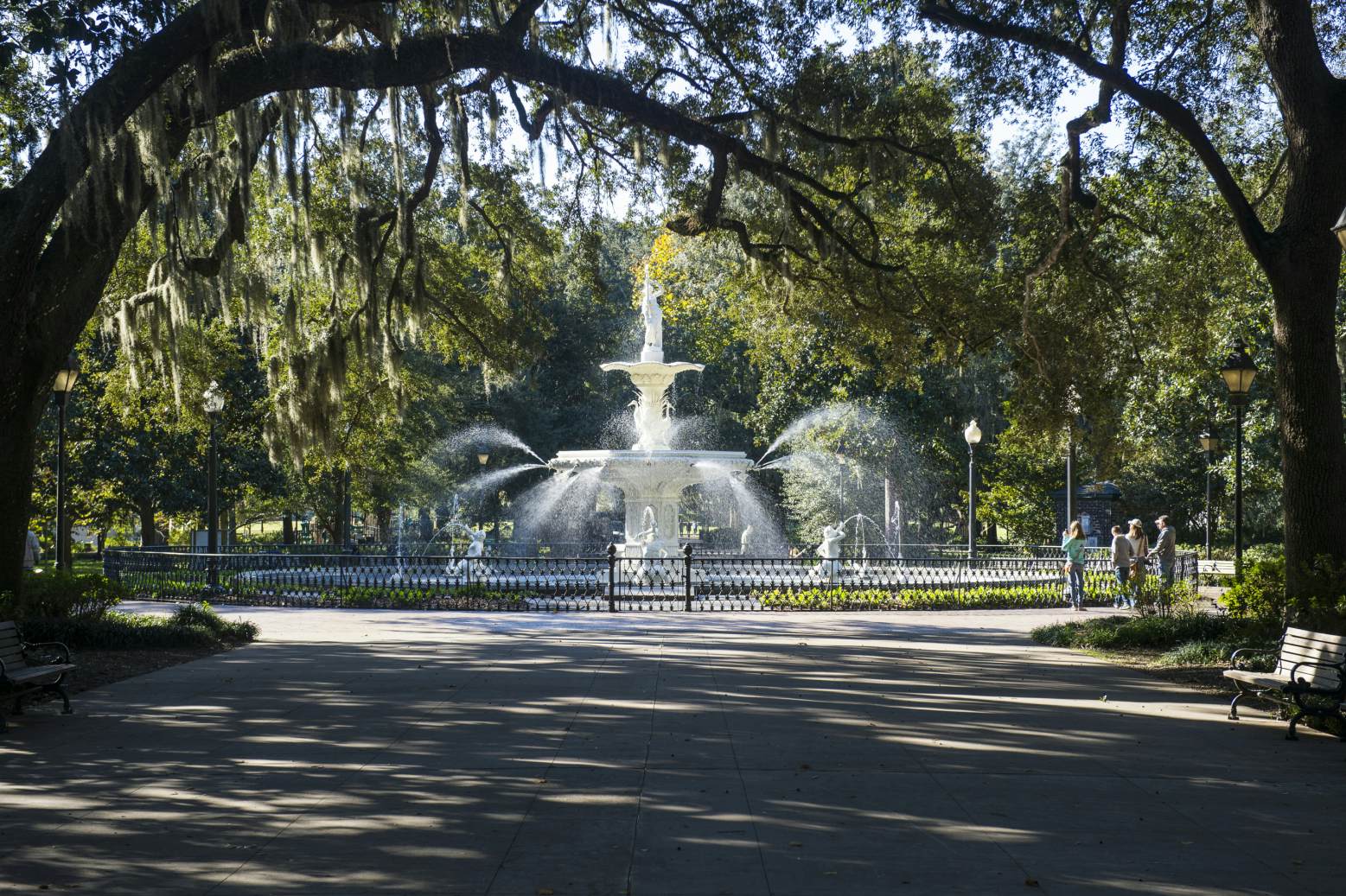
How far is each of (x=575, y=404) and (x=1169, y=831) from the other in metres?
42.9

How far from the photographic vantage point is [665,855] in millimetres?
5855

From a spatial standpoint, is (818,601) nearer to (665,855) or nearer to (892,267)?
(892,267)

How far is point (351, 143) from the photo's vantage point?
53.1 feet

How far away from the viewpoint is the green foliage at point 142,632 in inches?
551

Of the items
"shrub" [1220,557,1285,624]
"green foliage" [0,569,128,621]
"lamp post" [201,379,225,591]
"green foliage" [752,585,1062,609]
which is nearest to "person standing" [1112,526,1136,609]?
"green foliage" [752,585,1062,609]

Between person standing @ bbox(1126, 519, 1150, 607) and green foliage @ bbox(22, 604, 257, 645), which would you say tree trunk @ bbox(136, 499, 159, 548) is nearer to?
green foliage @ bbox(22, 604, 257, 645)

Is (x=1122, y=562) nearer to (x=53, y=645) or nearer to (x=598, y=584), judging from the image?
(x=598, y=584)

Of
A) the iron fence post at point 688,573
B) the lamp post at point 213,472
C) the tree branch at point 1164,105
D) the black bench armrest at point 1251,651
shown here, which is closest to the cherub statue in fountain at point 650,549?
the iron fence post at point 688,573

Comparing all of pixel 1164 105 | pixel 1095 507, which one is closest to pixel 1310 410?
pixel 1164 105

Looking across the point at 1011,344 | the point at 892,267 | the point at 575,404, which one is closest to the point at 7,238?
the point at 892,267

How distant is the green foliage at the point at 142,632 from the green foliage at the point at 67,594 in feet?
0.63

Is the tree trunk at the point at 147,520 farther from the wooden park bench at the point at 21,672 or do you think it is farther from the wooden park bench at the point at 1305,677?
the wooden park bench at the point at 1305,677

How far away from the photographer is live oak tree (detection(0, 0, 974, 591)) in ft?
38.7

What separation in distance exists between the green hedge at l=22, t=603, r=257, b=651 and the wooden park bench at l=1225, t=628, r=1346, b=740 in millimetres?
12171
